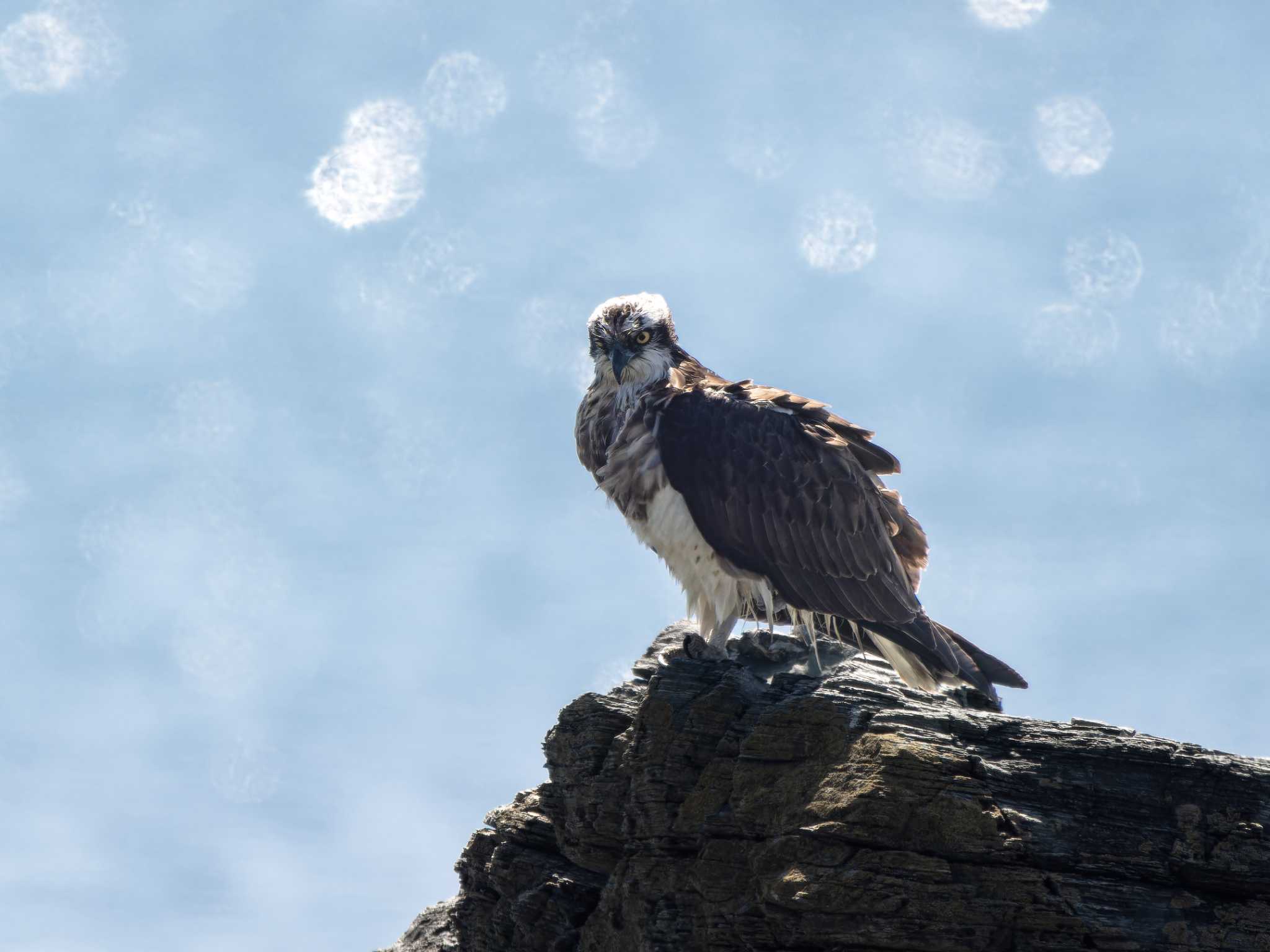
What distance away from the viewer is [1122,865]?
29.2 feet

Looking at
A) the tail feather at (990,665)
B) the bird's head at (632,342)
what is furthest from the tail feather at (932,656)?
the bird's head at (632,342)

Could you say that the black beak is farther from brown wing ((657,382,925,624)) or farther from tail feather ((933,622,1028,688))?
tail feather ((933,622,1028,688))

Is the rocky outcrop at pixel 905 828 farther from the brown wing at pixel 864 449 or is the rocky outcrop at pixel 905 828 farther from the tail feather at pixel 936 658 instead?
the brown wing at pixel 864 449

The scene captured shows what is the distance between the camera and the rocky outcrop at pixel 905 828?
8.68 metres

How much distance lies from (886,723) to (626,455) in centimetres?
417

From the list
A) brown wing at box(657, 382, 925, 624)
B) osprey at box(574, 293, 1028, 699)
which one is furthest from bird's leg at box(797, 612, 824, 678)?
brown wing at box(657, 382, 925, 624)

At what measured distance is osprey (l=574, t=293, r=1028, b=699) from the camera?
473 inches

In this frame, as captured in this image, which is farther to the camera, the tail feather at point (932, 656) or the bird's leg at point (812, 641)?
the tail feather at point (932, 656)

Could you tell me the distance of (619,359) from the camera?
12.7 metres

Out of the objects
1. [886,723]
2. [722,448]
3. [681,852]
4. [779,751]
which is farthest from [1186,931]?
[722,448]

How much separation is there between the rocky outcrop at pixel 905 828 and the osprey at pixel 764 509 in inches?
47.3

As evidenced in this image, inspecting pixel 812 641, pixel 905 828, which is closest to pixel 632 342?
pixel 812 641

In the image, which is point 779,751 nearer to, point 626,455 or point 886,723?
point 886,723

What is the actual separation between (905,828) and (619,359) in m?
5.85
